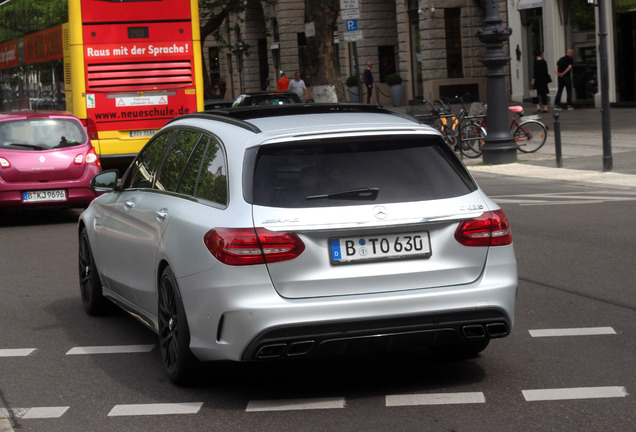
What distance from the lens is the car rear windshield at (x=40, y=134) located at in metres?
15.8

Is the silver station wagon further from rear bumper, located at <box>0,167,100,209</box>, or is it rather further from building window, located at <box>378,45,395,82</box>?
building window, located at <box>378,45,395,82</box>

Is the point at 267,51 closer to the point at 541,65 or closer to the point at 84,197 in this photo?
the point at 541,65

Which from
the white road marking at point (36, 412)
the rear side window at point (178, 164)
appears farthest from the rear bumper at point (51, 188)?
the white road marking at point (36, 412)

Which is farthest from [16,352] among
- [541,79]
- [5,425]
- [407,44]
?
[407,44]

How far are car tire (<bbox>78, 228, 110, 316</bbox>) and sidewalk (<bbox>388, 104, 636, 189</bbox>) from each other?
9914mm

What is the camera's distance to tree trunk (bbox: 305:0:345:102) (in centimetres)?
2916

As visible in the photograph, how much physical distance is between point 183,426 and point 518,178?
14.1 m

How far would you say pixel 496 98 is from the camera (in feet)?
71.3

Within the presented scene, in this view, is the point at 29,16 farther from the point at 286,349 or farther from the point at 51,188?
the point at 286,349

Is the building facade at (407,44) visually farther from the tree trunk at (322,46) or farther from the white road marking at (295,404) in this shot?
the white road marking at (295,404)

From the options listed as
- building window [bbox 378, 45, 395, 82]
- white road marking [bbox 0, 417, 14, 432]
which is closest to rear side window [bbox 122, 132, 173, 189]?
white road marking [bbox 0, 417, 14, 432]

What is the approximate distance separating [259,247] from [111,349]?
2204 millimetres

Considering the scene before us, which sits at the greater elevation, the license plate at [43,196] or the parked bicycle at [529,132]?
the parked bicycle at [529,132]

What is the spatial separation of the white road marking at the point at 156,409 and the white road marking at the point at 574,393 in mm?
1683
